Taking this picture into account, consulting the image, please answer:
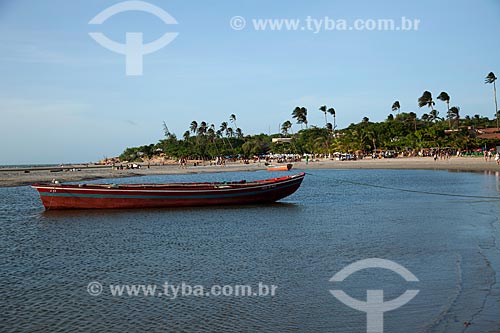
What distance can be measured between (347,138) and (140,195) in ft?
259

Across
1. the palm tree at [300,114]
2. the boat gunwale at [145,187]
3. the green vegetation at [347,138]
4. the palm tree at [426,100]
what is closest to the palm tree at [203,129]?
the green vegetation at [347,138]

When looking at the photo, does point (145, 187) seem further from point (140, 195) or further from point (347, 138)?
point (347, 138)

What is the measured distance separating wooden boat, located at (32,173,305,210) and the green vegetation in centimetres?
6184

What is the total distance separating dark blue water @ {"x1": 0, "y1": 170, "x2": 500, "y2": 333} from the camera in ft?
28.1

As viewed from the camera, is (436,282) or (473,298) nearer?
(473,298)

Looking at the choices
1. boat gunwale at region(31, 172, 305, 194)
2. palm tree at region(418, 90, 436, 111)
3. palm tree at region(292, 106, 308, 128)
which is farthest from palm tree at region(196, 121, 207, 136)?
boat gunwale at region(31, 172, 305, 194)

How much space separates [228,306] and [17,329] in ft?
12.3

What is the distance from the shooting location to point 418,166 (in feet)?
211

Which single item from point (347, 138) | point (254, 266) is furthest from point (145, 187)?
point (347, 138)

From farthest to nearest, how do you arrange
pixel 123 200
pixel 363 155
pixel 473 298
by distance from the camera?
pixel 363 155 < pixel 123 200 < pixel 473 298

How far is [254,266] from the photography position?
12.6 m

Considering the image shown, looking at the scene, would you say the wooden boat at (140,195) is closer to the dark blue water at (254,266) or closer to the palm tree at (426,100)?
the dark blue water at (254,266)

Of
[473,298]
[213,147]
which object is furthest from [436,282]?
[213,147]

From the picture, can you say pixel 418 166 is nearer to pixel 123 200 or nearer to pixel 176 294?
pixel 123 200
